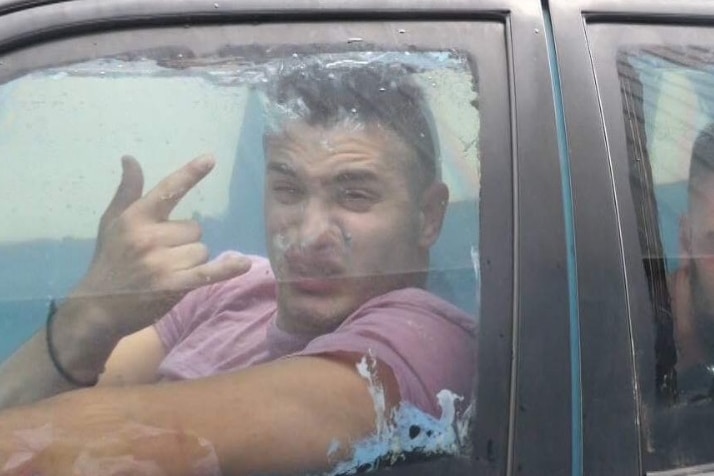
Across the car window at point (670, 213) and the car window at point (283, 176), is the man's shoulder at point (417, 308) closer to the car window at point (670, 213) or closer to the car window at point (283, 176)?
the car window at point (283, 176)

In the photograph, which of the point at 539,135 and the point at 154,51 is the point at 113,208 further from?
the point at 539,135

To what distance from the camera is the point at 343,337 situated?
191 centimetres

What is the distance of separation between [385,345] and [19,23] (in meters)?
0.78

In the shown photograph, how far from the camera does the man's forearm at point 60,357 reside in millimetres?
1774

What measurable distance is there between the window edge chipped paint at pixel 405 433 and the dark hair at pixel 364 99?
0.37 metres

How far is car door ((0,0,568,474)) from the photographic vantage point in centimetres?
180

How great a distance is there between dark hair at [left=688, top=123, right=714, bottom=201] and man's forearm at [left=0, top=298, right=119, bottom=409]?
44.0 inches

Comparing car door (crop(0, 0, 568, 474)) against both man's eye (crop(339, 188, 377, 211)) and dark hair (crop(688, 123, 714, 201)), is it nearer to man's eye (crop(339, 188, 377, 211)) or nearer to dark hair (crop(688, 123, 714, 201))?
man's eye (crop(339, 188, 377, 211))

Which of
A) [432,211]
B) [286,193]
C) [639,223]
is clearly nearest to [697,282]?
[639,223]

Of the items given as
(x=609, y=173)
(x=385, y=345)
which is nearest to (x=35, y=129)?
(x=385, y=345)

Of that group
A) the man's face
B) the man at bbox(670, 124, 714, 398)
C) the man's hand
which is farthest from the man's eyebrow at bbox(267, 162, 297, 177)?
the man at bbox(670, 124, 714, 398)

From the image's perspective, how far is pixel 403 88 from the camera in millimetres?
2008

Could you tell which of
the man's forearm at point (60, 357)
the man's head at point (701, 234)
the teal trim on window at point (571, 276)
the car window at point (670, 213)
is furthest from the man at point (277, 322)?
the man's head at point (701, 234)

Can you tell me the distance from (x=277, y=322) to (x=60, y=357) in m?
0.35
